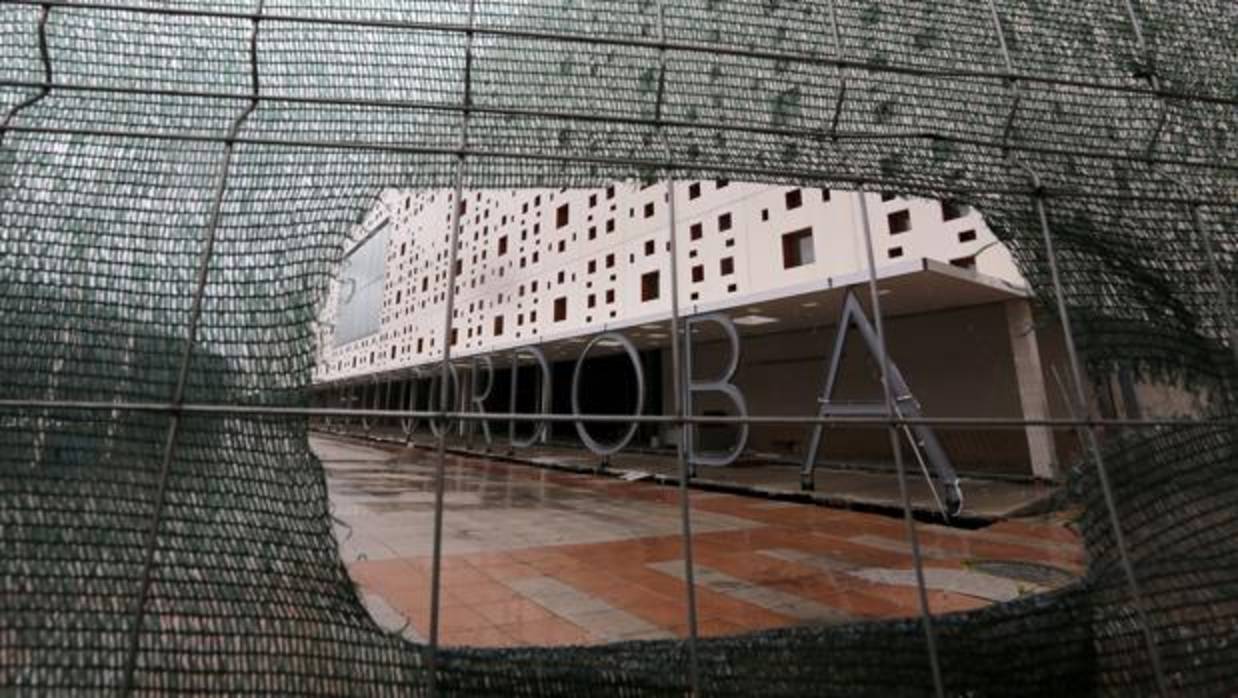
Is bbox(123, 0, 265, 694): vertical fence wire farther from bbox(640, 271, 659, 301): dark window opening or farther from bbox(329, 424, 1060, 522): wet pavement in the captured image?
bbox(640, 271, 659, 301): dark window opening

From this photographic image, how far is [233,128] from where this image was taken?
1.61 metres

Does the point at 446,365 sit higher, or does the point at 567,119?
the point at 567,119

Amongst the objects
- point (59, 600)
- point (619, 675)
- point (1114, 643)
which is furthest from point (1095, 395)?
point (59, 600)

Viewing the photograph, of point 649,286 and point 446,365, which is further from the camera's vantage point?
point 649,286

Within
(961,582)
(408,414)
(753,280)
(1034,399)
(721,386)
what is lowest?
(961,582)

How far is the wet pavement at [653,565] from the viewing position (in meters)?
3.36

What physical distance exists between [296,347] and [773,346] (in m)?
15.6

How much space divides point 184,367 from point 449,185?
0.82 m

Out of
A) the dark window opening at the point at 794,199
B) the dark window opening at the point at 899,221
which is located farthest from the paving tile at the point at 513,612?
the dark window opening at the point at 794,199

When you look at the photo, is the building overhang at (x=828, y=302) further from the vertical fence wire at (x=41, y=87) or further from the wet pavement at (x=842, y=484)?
the vertical fence wire at (x=41, y=87)

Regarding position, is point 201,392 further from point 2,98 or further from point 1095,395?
point 1095,395

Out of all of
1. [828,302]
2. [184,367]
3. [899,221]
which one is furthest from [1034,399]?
[184,367]

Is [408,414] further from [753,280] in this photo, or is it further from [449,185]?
[753,280]

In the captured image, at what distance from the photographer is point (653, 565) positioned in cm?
471
